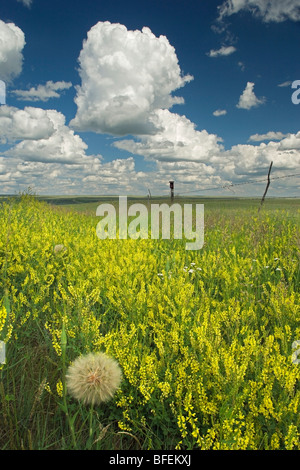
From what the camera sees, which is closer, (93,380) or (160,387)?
(93,380)

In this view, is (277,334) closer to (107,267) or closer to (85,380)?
(85,380)

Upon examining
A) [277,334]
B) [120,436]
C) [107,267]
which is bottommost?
[120,436]

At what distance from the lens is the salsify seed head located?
66.9 inches

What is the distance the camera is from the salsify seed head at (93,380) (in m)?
1.70

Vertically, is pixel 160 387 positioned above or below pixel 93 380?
below

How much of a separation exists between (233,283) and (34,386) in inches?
105

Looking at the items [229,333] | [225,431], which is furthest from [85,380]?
[229,333]

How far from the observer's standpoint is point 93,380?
172 centimetres

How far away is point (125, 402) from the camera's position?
6.59ft

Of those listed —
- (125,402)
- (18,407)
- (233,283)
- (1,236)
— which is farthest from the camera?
(1,236)
